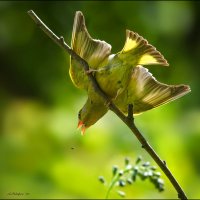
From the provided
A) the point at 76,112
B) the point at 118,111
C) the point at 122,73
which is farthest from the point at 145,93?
the point at 76,112

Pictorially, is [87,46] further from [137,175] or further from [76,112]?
[76,112]

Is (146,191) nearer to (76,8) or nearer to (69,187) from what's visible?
(69,187)

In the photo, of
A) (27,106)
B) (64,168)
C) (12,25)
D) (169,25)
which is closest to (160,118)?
(64,168)

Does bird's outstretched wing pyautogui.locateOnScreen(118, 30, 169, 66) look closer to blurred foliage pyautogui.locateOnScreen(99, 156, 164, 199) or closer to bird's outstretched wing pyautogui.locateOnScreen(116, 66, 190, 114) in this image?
bird's outstretched wing pyautogui.locateOnScreen(116, 66, 190, 114)

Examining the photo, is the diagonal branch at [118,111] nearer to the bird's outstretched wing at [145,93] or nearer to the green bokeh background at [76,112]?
the bird's outstretched wing at [145,93]

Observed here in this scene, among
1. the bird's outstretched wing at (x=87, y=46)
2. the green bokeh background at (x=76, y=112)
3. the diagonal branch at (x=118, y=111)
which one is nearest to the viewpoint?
the diagonal branch at (x=118, y=111)

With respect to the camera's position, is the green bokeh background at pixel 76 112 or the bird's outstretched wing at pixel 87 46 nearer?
the bird's outstretched wing at pixel 87 46

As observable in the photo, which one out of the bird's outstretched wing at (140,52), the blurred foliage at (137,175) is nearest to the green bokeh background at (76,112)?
the blurred foliage at (137,175)
